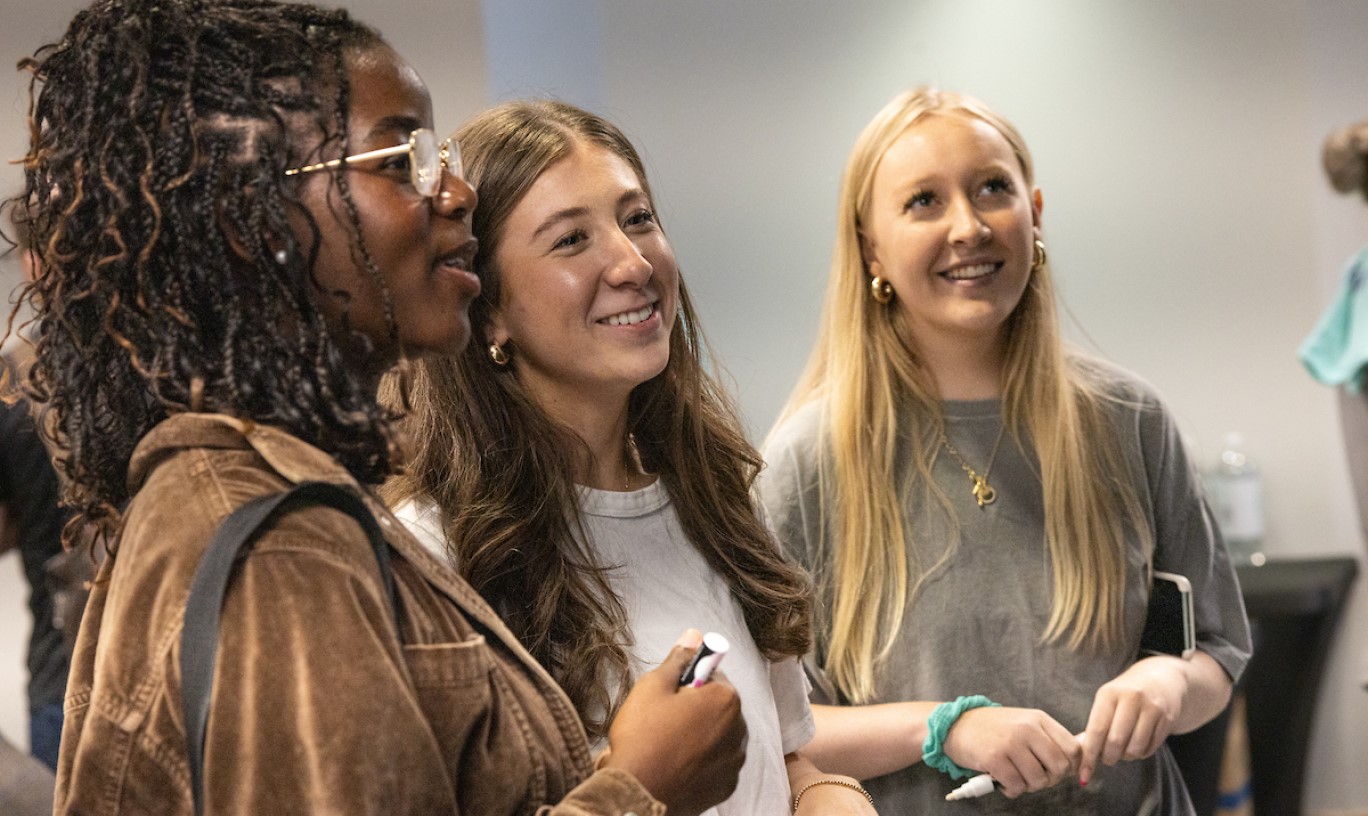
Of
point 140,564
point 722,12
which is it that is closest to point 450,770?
point 140,564

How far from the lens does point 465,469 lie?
1454mm

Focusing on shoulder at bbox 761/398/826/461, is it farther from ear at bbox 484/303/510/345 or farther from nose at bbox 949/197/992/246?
ear at bbox 484/303/510/345

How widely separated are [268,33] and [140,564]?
395mm

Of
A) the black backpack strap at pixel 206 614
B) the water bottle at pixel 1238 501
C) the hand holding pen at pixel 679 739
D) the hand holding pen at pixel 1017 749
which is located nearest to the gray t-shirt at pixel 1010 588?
the hand holding pen at pixel 1017 749

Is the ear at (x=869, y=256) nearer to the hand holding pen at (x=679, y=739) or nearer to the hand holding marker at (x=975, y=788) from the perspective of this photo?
the hand holding marker at (x=975, y=788)

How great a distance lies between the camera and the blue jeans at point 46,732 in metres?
2.30

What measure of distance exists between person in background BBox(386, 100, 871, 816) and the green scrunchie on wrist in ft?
0.84

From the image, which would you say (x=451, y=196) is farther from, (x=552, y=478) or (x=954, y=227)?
(x=954, y=227)

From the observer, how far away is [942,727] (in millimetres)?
1782

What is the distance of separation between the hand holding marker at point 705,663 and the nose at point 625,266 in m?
0.47

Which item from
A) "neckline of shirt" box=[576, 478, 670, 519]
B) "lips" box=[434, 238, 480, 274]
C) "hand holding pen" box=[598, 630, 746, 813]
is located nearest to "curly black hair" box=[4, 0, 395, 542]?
"lips" box=[434, 238, 480, 274]

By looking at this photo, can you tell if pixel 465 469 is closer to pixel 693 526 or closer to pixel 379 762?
pixel 693 526

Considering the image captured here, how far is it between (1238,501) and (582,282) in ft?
10.1

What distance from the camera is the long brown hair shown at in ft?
4.55
